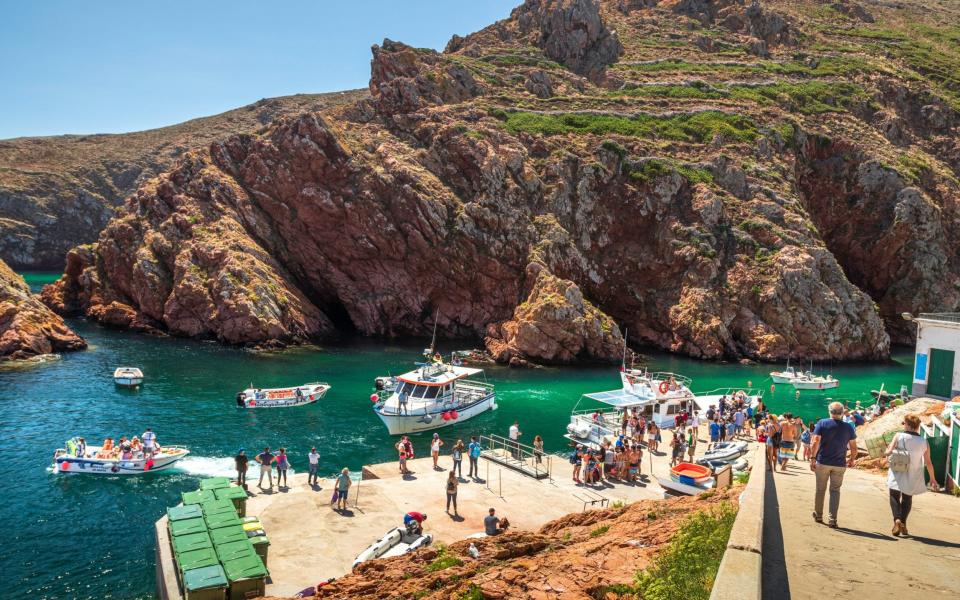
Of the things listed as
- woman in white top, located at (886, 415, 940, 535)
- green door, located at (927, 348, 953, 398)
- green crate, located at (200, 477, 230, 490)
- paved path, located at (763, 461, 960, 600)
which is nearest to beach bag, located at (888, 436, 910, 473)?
woman in white top, located at (886, 415, 940, 535)

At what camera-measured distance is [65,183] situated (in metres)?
159

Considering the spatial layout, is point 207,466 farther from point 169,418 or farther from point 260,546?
point 260,546

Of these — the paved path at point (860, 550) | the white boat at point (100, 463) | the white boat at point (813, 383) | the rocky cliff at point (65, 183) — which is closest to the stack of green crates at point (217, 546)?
the paved path at point (860, 550)

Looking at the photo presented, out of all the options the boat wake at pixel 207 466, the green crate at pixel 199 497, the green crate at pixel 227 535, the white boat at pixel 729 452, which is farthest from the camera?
the boat wake at pixel 207 466

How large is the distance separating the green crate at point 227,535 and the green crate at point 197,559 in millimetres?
592

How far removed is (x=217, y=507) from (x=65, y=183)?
17680cm

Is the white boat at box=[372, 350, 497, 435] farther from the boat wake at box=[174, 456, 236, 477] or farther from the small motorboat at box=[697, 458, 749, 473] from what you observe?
the small motorboat at box=[697, 458, 749, 473]

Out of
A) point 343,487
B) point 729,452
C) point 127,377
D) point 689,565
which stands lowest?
point 127,377

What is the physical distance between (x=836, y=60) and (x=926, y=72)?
57.7 feet

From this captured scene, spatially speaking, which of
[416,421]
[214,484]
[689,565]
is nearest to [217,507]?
[214,484]

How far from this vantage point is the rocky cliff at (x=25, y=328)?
193 feet

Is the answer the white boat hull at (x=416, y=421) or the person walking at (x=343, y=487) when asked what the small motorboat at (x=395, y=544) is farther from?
the white boat hull at (x=416, y=421)

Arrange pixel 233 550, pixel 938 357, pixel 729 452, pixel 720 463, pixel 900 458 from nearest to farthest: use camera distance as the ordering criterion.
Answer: pixel 900 458 → pixel 233 550 → pixel 720 463 → pixel 729 452 → pixel 938 357

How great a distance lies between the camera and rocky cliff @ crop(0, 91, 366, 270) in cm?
14600
